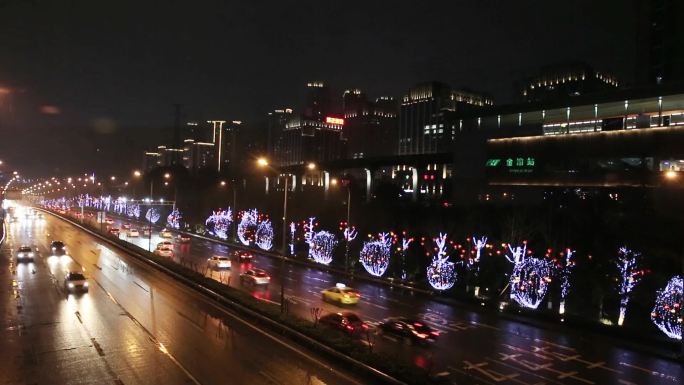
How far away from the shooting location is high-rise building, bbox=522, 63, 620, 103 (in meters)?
124

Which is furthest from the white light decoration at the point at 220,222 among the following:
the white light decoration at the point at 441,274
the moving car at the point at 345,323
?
the moving car at the point at 345,323

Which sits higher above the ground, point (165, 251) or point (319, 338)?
point (319, 338)

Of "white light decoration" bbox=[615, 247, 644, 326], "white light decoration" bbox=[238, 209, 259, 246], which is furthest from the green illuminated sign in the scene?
"white light decoration" bbox=[238, 209, 259, 246]

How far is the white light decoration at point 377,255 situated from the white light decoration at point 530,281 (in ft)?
36.8

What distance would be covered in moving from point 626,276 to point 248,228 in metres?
43.3

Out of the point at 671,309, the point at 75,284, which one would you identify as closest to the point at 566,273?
the point at 671,309

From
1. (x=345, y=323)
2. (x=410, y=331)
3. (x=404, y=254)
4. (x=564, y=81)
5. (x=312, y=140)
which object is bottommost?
(x=410, y=331)

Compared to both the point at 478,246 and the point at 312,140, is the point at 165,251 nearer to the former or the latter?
the point at 478,246

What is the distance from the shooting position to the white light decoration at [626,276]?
25.9 m

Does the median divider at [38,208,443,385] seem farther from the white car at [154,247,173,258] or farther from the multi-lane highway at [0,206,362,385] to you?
the white car at [154,247,173,258]

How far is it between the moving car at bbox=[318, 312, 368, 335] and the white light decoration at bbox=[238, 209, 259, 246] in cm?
3976

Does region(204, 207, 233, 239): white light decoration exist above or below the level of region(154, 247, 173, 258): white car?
above

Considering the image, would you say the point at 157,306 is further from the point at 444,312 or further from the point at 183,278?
the point at 444,312

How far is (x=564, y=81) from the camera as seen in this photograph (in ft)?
424
